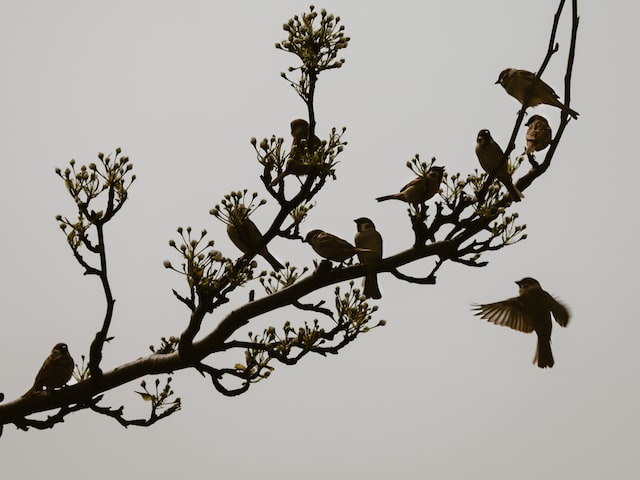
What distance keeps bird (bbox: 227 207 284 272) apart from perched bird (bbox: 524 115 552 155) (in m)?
2.49

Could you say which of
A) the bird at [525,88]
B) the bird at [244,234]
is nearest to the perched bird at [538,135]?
the bird at [525,88]

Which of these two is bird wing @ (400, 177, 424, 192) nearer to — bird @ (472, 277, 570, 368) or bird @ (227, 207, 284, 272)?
bird @ (227, 207, 284, 272)

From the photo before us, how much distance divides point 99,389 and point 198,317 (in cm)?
104

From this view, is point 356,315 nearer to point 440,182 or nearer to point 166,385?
point 440,182

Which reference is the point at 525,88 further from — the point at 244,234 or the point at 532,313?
the point at 244,234

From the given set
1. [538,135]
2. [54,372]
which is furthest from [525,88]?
[54,372]

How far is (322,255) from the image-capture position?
564cm

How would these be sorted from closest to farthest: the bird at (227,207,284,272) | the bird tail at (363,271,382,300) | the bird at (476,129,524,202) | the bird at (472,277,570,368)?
1. the bird at (227,207,284,272)
2. the bird tail at (363,271,382,300)
3. the bird at (476,129,524,202)
4. the bird at (472,277,570,368)

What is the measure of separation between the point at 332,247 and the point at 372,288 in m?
0.49

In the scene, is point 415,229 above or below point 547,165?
below

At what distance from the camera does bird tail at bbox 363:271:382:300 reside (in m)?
5.72

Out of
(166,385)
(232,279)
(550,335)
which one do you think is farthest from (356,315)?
(550,335)

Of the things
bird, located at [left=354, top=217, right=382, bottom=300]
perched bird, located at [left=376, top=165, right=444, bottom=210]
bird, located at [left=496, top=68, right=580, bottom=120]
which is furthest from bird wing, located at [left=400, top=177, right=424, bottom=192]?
bird, located at [left=496, top=68, right=580, bottom=120]

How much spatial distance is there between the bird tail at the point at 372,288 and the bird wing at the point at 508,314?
5.86 ft
